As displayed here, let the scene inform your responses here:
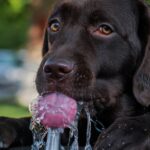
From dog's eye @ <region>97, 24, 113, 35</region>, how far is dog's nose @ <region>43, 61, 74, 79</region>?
1.91 feet

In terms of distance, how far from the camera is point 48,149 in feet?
14.6

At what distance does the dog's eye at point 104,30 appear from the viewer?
541 cm

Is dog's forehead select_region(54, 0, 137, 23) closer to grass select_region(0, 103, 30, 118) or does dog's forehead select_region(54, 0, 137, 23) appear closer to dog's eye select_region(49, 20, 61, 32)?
dog's eye select_region(49, 20, 61, 32)

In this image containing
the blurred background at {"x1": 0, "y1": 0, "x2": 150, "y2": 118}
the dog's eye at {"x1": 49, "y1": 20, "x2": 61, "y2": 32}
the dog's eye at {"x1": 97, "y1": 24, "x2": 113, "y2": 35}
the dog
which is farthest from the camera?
the blurred background at {"x1": 0, "y1": 0, "x2": 150, "y2": 118}

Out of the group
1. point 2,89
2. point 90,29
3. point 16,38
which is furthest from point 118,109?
point 16,38

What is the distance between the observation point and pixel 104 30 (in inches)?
214

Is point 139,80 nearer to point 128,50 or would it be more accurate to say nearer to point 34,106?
point 128,50

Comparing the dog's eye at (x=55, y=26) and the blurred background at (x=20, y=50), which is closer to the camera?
the dog's eye at (x=55, y=26)

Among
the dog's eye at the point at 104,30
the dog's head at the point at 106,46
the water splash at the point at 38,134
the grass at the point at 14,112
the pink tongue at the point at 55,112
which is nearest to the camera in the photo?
the pink tongue at the point at 55,112

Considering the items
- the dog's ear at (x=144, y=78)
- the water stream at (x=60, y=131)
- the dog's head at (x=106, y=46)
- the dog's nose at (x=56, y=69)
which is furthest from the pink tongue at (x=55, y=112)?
the dog's ear at (x=144, y=78)

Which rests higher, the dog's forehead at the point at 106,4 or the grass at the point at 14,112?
the dog's forehead at the point at 106,4

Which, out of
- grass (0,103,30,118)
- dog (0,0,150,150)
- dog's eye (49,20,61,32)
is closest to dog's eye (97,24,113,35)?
dog (0,0,150,150)

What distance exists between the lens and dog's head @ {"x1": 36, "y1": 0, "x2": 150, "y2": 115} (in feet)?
17.0

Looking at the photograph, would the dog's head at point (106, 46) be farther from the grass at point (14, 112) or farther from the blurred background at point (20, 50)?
the grass at point (14, 112)
